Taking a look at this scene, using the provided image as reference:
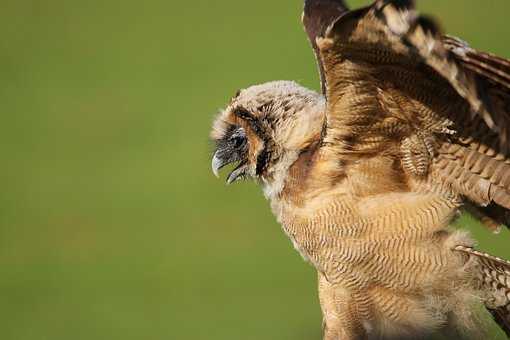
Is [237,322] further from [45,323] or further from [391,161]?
Result: [391,161]

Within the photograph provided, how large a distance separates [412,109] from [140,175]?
1157 centimetres

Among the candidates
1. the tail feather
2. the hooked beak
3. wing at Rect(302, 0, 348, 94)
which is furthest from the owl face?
the tail feather

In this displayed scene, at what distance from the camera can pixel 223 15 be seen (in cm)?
2688

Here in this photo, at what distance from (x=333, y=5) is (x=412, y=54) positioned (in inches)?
88.8

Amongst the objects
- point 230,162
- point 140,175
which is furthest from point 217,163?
point 140,175

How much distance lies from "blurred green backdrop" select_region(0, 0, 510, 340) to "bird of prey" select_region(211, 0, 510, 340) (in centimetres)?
119

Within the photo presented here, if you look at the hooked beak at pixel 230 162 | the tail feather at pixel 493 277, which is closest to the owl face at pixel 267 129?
the hooked beak at pixel 230 162

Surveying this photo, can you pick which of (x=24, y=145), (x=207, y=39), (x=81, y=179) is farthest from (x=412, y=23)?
(x=207, y=39)

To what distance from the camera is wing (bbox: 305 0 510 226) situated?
19.3 ft

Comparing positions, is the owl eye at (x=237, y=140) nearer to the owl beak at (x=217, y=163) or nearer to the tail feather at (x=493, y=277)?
the owl beak at (x=217, y=163)

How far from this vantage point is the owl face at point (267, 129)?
25.6 ft

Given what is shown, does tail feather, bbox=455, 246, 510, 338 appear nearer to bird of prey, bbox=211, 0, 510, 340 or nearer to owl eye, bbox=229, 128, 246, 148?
bird of prey, bbox=211, 0, 510, 340

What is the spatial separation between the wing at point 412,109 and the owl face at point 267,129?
0.37 metres

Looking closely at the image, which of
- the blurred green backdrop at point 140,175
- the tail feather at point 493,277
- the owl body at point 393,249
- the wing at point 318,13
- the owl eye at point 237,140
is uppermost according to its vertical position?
the wing at point 318,13
